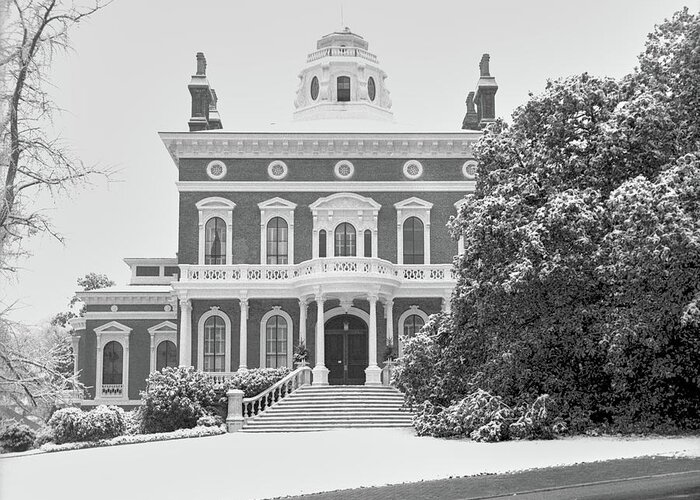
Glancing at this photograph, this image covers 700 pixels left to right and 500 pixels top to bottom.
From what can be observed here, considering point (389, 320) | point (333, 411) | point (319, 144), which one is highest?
point (319, 144)

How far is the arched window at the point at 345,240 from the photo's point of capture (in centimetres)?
3647

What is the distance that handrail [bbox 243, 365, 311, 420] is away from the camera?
28608 millimetres

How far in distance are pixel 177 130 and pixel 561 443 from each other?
2222cm

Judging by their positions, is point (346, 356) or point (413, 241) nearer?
point (346, 356)

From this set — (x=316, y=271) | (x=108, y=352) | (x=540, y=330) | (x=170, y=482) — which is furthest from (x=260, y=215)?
(x=170, y=482)

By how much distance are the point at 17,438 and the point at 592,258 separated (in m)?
18.0

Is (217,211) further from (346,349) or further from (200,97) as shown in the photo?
(346,349)

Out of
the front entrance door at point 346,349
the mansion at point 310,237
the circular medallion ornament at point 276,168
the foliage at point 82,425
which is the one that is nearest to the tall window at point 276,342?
the mansion at point 310,237

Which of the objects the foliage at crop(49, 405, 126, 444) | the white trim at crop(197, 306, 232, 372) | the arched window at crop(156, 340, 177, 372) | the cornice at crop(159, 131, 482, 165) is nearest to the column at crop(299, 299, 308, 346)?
the white trim at crop(197, 306, 232, 372)

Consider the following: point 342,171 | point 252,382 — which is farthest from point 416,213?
point 252,382

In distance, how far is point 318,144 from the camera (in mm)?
36125

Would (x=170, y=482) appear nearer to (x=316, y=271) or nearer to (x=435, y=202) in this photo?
(x=316, y=271)

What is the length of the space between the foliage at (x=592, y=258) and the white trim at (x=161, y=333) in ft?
66.3

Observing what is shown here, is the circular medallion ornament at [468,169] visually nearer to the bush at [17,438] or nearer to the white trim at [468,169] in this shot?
the white trim at [468,169]
